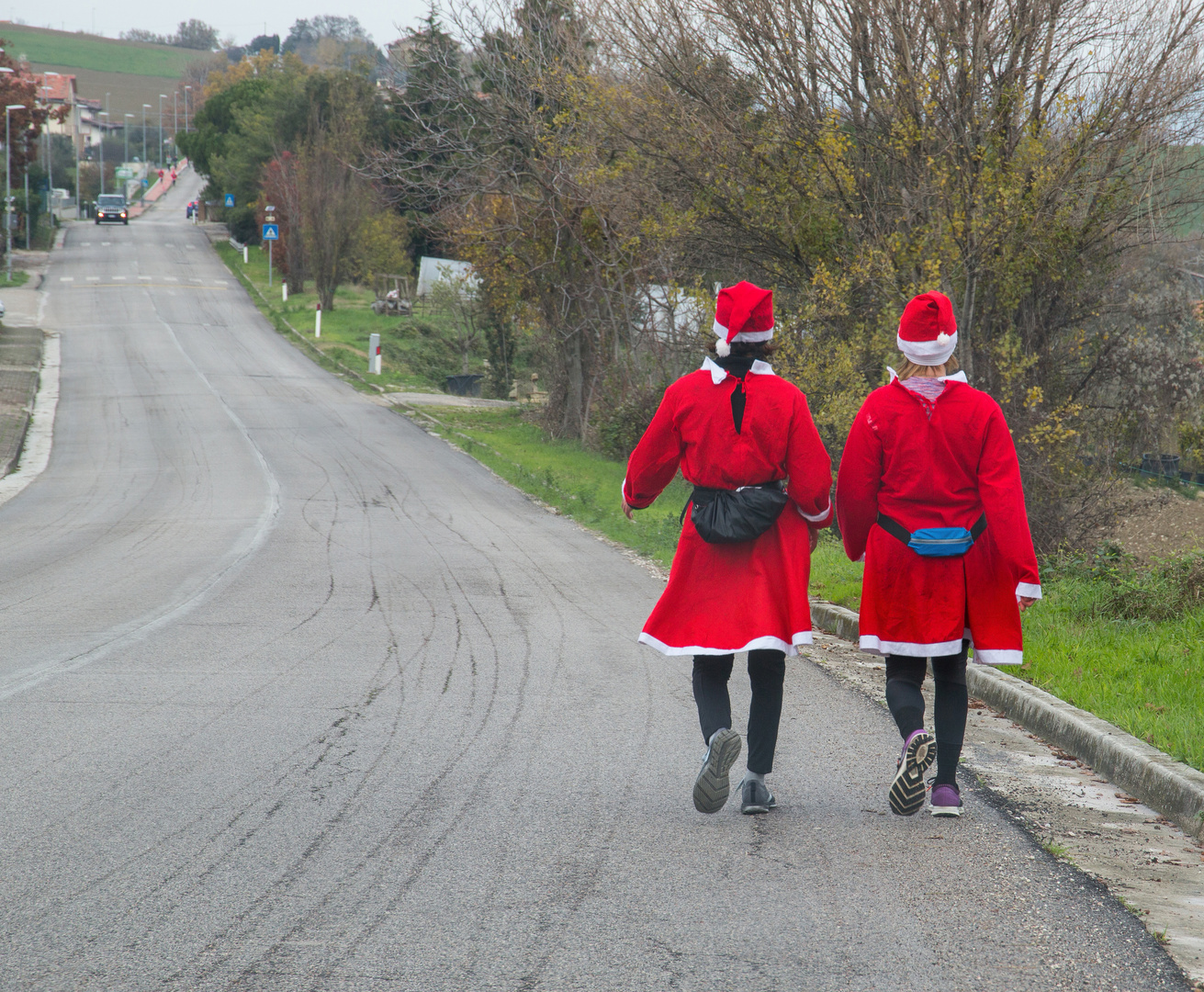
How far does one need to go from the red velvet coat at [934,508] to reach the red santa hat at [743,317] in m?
0.52

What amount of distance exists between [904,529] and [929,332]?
777mm

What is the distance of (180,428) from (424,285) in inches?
1254

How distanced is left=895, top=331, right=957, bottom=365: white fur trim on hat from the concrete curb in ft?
6.62

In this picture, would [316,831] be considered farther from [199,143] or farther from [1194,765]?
[199,143]

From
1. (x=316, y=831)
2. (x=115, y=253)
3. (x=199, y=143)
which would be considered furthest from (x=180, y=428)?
(x=199, y=143)

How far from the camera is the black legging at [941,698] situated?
4.67 meters

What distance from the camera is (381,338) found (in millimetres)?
45062

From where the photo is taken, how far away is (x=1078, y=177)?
14.8 m

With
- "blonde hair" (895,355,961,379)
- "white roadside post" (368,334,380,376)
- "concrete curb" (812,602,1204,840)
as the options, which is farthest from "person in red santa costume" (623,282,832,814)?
"white roadside post" (368,334,380,376)

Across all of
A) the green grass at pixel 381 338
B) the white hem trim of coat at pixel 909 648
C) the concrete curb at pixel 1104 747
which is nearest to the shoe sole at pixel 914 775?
the white hem trim of coat at pixel 909 648

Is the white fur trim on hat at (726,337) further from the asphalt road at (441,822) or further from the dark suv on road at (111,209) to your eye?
the dark suv on road at (111,209)

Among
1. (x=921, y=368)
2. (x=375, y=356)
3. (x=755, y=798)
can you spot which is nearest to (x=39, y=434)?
(x=375, y=356)

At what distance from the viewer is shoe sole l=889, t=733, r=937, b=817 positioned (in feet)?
14.8

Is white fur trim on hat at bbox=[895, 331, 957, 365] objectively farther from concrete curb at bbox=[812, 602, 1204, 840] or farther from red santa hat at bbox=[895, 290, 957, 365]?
concrete curb at bbox=[812, 602, 1204, 840]
